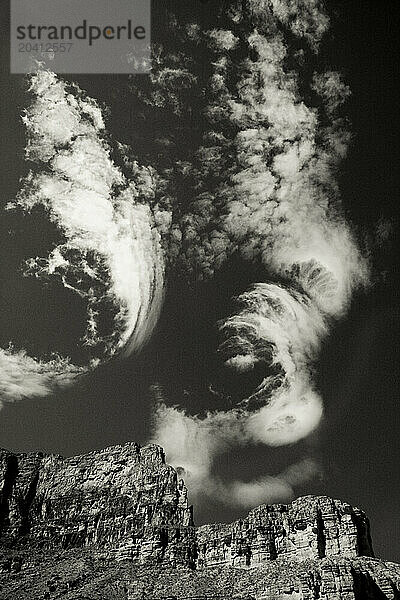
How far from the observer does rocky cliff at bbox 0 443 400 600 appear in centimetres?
6191

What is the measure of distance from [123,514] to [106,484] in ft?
23.2

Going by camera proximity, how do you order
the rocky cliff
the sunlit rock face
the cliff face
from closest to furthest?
the rocky cliff
the sunlit rock face
the cliff face

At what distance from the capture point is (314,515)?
74.1 metres

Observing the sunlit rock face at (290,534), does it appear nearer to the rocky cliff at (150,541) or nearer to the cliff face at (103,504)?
the rocky cliff at (150,541)

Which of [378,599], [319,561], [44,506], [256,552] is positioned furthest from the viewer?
[44,506]

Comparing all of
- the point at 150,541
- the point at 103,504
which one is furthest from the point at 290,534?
the point at 103,504

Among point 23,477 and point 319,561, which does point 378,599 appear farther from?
point 23,477

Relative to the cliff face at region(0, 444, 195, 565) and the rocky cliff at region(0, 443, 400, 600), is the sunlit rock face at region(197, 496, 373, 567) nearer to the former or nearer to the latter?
the rocky cliff at region(0, 443, 400, 600)

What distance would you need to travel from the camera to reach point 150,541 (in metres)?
74.8

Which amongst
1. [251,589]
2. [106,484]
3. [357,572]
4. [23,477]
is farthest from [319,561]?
[23,477]

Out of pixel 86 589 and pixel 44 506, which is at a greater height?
pixel 44 506

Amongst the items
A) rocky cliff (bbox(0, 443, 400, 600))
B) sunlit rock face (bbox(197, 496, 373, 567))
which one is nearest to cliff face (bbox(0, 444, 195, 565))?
rocky cliff (bbox(0, 443, 400, 600))

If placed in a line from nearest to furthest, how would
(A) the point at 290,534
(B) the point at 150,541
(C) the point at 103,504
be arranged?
(A) the point at 290,534, (B) the point at 150,541, (C) the point at 103,504

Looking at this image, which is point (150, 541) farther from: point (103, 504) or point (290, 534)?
point (290, 534)
